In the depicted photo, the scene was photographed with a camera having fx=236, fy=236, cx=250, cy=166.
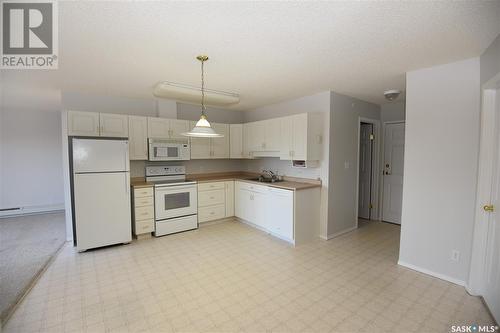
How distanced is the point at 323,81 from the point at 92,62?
113 inches

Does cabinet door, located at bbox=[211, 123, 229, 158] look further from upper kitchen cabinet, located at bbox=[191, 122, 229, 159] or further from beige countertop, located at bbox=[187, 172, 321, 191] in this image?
beige countertop, located at bbox=[187, 172, 321, 191]

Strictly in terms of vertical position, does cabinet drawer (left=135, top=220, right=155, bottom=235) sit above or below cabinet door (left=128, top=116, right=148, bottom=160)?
below

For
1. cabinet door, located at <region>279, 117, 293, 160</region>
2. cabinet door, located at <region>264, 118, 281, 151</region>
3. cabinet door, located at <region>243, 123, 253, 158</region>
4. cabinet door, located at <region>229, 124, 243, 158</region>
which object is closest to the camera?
cabinet door, located at <region>279, 117, 293, 160</region>

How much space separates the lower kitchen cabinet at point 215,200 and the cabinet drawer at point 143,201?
90 cm

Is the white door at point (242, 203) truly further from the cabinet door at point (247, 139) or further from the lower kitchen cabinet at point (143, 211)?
the lower kitchen cabinet at point (143, 211)

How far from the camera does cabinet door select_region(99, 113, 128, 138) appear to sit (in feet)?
12.8

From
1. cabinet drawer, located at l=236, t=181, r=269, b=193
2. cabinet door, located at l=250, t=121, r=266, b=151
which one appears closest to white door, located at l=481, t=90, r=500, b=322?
cabinet drawer, located at l=236, t=181, r=269, b=193

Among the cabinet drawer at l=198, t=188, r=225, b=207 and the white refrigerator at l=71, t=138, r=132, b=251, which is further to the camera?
the cabinet drawer at l=198, t=188, r=225, b=207

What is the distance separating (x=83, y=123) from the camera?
12.2ft

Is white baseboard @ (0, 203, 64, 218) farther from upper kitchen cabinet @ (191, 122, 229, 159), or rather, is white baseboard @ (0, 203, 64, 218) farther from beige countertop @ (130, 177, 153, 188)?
upper kitchen cabinet @ (191, 122, 229, 159)

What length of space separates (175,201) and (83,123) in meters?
1.92

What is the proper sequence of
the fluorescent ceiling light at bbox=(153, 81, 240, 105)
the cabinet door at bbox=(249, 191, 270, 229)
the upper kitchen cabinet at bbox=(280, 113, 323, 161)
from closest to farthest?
the fluorescent ceiling light at bbox=(153, 81, 240, 105) → the upper kitchen cabinet at bbox=(280, 113, 323, 161) → the cabinet door at bbox=(249, 191, 270, 229)

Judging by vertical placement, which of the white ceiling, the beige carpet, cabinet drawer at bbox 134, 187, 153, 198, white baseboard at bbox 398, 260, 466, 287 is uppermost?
the white ceiling

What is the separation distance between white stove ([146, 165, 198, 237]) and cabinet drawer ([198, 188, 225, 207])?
11 centimetres
